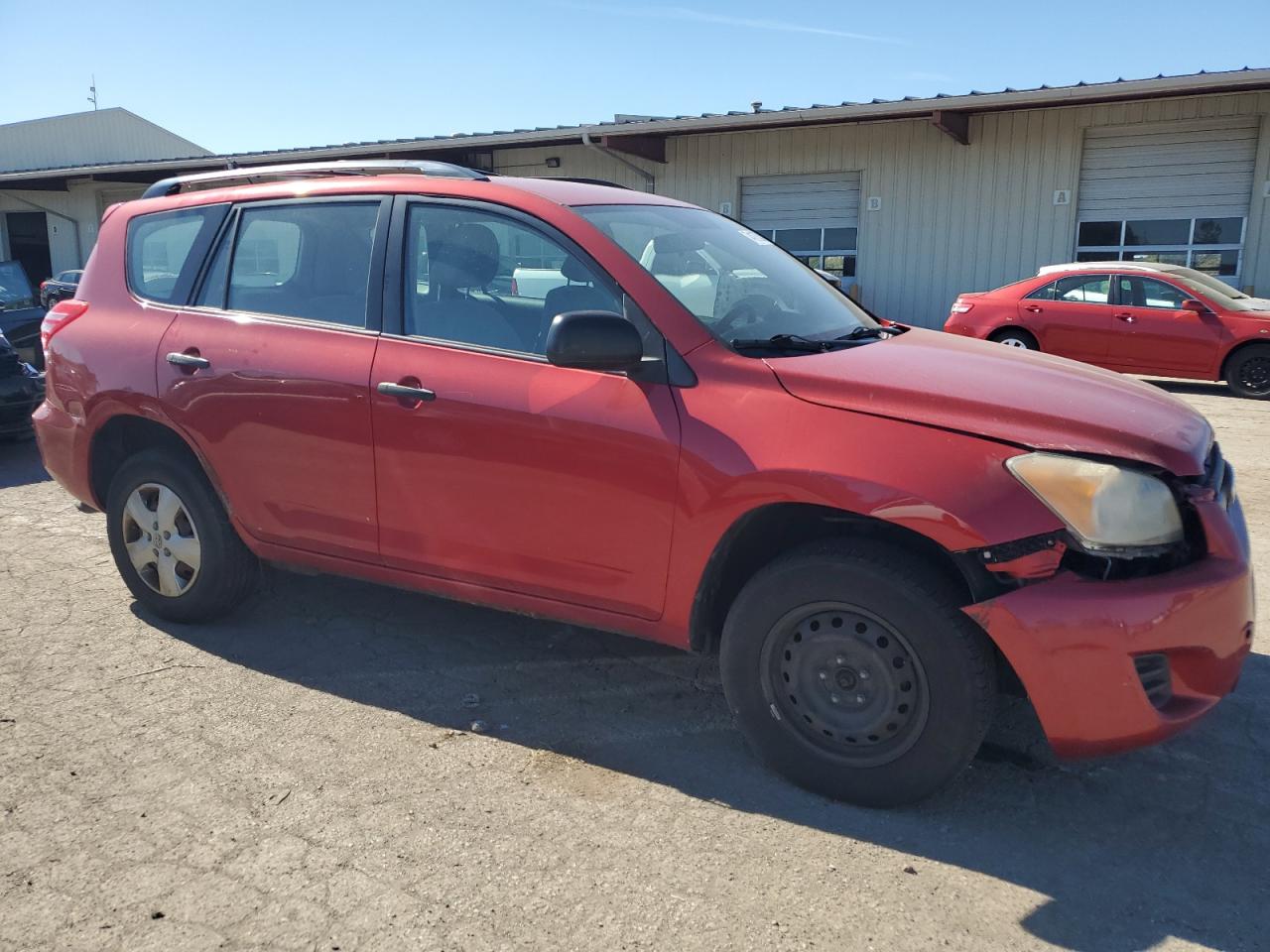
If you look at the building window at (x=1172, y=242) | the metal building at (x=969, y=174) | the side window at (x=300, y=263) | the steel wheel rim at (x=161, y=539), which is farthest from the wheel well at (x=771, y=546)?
the building window at (x=1172, y=242)

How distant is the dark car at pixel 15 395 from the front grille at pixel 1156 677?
8.08 metres

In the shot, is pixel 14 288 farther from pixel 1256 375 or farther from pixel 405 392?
pixel 1256 375

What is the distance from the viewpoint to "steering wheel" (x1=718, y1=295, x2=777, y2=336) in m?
3.19

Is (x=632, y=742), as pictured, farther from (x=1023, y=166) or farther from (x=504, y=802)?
(x=1023, y=166)

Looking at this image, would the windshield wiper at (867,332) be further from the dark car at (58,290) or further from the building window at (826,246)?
the building window at (826,246)

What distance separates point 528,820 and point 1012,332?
11.8 meters

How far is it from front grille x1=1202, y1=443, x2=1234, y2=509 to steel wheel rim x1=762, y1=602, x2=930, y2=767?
0.97 meters

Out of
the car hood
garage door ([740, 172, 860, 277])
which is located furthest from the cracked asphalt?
garage door ([740, 172, 860, 277])

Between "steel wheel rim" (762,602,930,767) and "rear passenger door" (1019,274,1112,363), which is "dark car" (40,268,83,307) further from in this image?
"rear passenger door" (1019,274,1112,363)

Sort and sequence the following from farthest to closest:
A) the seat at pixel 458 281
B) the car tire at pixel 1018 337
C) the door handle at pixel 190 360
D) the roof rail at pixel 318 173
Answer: the car tire at pixel 1018 337, the door handle at pixel 190 360, the roof rail at pixel 318 173, the seat at pixel 458 281

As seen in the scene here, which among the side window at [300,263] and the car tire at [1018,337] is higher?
the side window at [300,263]

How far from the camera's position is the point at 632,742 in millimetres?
3277

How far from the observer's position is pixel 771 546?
120 inches

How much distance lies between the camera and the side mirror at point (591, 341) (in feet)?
9.61
